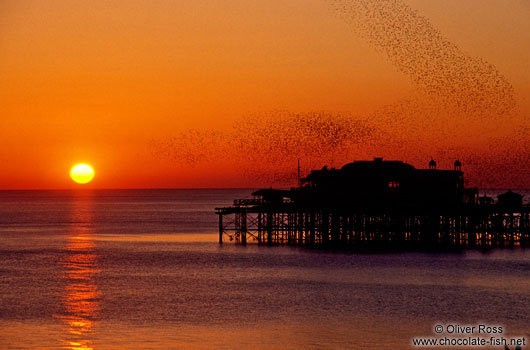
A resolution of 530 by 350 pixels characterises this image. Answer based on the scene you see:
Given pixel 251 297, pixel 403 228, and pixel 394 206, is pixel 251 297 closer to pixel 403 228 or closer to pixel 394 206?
pixel 394 206

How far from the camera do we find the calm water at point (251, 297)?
41731 mm

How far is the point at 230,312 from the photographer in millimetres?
48656

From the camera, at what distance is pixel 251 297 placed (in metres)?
54.8

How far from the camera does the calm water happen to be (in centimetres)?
4173

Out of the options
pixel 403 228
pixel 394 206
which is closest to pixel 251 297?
pixel 394 206

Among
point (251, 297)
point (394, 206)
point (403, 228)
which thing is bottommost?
point (251, 297)

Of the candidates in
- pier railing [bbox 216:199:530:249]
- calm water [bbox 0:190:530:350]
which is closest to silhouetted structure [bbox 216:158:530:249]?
pier railing [bbox 216:199:530:249]

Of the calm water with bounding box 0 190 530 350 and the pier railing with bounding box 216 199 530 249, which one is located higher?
the pier railing with bounding box 216 199 530 249

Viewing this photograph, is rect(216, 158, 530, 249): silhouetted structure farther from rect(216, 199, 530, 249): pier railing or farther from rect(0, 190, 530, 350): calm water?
rect(0, 190, 530, 350): calm water

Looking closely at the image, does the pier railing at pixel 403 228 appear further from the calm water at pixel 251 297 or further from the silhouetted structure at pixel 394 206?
the calm water at pixel 251 297

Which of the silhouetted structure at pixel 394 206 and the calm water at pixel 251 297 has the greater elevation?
the silhouetted structure at pixel 394 206

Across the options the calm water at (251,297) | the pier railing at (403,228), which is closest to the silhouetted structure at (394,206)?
the pier railing at (403,228)

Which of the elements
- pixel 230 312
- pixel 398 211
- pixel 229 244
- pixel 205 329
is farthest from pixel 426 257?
pixel 205 329

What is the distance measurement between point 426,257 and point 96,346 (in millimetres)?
44594
